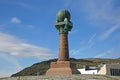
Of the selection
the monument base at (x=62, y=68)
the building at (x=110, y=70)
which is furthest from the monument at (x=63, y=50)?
the building at (x=110, y=70)

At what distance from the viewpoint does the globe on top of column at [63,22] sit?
48.2m

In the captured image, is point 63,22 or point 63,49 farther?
point 63,22

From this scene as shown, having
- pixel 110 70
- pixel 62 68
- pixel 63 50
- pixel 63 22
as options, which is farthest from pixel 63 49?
pixel 110 70

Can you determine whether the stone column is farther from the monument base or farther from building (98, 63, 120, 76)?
building (98, 63, 120, 76)

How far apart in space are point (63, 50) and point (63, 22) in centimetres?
529

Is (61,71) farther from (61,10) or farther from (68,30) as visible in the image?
(61,10)

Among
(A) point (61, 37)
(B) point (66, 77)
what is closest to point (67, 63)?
(A) point (61, 37)

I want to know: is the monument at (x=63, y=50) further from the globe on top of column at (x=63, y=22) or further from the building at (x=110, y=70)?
the building at (x=110, y=70)

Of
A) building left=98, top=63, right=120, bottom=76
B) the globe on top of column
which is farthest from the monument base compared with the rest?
building left=98, top=63, right=120, bottom=76

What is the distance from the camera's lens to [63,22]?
162ft

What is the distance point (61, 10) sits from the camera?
168 feet

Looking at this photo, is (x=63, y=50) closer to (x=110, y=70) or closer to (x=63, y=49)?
(x=63, y=49)

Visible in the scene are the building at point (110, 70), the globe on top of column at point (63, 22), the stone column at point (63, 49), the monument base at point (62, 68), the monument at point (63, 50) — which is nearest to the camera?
the monument base at point (62, 68)

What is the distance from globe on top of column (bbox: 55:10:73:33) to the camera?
4821 centimetres
